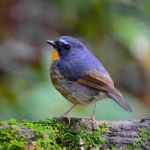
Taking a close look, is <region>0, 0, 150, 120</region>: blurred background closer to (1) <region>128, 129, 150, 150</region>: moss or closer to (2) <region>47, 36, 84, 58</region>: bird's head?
(2) <region>47, 36, 84, 58</region>: bird's head

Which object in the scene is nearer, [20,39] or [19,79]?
[19,79]

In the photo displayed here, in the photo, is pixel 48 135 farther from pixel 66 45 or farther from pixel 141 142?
pixel 66 45

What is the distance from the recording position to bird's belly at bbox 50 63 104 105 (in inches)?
179

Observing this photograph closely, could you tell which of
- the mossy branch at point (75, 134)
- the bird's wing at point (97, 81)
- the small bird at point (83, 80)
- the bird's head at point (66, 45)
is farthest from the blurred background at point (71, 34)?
the mossy branch at point (75, 134)

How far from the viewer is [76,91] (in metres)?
4.55

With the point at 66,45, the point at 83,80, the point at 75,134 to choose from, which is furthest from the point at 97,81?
the point at 75,134

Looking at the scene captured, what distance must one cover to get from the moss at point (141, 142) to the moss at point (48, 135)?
0.66 feet

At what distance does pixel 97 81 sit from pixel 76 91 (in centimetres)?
17

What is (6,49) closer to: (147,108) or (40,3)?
(40,3)

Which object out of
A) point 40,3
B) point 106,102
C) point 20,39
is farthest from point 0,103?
point 40,3

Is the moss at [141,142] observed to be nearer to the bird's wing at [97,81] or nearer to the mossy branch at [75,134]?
the mossy branch at [75,134]

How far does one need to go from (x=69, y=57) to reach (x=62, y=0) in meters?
2.77

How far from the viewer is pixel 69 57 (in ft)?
15.6

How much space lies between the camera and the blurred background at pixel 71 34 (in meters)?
6.30
